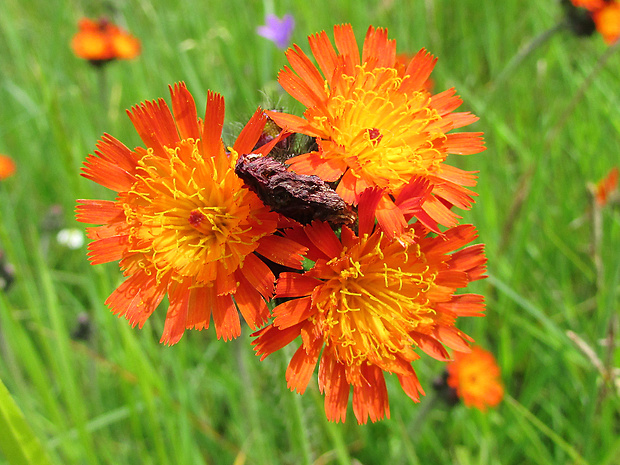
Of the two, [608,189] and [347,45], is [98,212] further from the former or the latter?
[608,189]

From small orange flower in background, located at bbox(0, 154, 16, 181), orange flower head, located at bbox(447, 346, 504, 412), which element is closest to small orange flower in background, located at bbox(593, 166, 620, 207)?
orange flower head, located at bbox(447, 346, 504, 412)

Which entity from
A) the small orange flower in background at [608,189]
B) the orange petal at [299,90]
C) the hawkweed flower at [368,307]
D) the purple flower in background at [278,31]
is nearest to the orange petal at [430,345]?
the hawkweed flower at [368,307]

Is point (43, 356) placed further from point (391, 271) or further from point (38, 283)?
point (391, 271)

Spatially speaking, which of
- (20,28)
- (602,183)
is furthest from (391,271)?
(20,28)

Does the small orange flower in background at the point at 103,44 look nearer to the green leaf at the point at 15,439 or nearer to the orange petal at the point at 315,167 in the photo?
the orange petal at the point at 315,167

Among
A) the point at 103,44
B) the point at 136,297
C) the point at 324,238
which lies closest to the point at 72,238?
the point at 103,44
